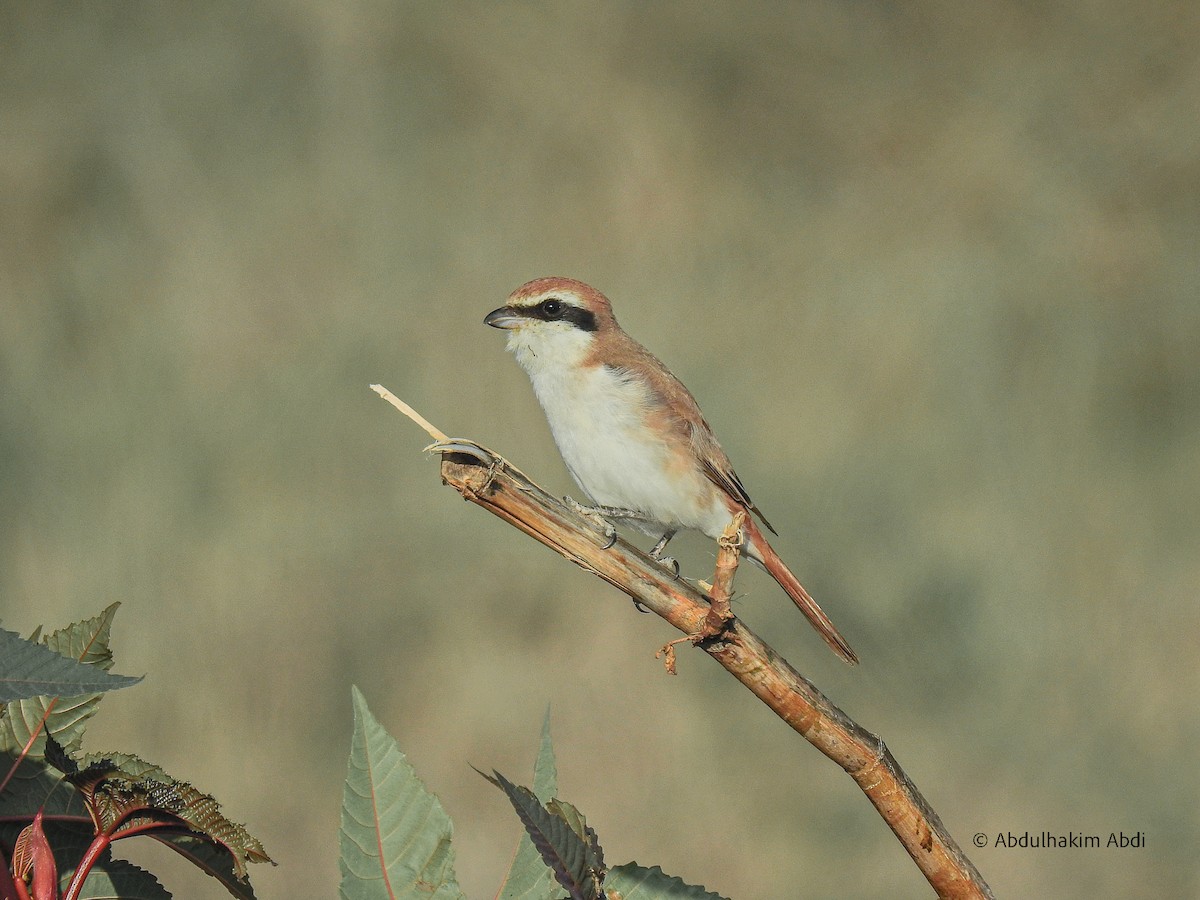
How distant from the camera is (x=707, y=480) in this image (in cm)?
227

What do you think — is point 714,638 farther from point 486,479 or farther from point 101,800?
point 101,800

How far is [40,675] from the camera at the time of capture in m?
0.65

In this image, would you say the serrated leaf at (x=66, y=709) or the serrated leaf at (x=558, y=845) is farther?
the serrated leaf at (x=66, y=709)

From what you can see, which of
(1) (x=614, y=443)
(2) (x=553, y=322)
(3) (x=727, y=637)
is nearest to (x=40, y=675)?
(3) (x=727, y=637)

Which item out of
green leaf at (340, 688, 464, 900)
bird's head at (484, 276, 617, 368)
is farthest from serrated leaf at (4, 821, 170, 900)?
bird's head at (484, 276, 617, 368)

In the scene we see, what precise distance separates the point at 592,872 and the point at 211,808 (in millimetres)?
278

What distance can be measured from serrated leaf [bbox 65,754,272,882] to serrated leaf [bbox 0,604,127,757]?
79 millimetres

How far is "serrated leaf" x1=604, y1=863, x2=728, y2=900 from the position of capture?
78 centimetres

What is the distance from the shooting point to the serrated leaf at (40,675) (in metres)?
0.64

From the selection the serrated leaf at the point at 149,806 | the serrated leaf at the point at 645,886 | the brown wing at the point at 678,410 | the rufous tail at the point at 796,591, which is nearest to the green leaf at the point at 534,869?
the serrated leaf at the point at 645,886

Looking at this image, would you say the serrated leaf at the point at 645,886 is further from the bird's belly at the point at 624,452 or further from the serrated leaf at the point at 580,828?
the bird's belly at the point at 624,452

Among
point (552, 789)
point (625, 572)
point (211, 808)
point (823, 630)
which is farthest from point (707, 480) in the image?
point (211, 808)

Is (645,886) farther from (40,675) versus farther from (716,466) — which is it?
(716,466)

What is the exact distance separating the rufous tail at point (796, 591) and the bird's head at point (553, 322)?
507 mm
